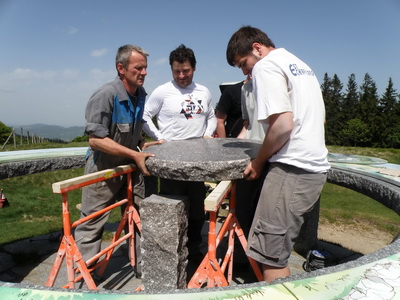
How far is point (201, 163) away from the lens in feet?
8.09

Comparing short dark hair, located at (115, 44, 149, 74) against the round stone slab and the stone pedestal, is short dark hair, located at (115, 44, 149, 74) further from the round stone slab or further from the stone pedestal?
the stone pedestal

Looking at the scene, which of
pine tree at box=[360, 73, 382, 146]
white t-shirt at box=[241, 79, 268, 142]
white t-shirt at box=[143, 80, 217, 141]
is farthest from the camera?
pine tree at box=[360, 73, 382, 146]

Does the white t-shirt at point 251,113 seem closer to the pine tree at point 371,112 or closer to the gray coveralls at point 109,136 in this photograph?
the gray coveralls at point 109,136

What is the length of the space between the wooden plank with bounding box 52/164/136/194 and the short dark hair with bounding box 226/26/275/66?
1439 millimetres

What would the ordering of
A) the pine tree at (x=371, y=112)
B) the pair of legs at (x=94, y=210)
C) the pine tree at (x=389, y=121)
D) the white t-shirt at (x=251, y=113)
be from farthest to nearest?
the pine tree at (x=371, y=112) < the pine tree at (x=389, y=121) < the white t-shirt at (x=251, y=113) < the pair of legs at (x=94, y=210)

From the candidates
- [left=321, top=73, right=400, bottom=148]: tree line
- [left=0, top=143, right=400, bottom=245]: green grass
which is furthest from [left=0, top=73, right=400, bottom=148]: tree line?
[left=0, top=143, right=400, bottom=245]: green grass

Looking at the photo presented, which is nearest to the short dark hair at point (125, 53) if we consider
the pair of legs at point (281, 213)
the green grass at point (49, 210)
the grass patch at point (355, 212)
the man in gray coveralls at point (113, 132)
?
the man in gray coveralls at point (113, 132)

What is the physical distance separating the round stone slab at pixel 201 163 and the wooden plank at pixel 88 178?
0.37m

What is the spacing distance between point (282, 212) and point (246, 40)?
1253 millimetres

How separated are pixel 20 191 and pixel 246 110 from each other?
589 centimetres

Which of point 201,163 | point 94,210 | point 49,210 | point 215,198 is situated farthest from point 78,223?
point 49,210

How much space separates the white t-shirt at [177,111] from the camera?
13.3ft

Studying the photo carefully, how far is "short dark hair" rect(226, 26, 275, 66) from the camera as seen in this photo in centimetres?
248

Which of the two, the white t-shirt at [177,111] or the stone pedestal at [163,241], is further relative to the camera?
the white t-shirt at [177,111]
